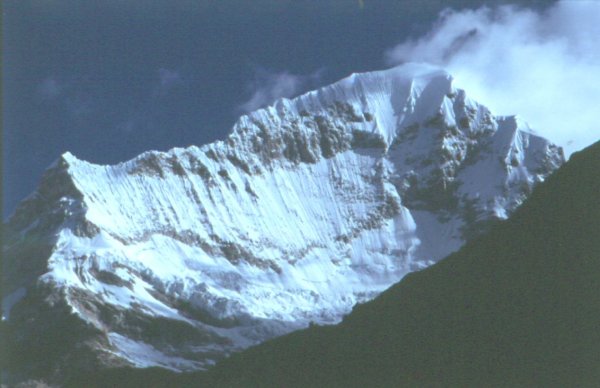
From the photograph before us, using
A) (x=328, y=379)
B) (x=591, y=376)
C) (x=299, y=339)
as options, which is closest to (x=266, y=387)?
(x=328, y=379)

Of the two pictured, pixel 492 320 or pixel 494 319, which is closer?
pixel 494 319

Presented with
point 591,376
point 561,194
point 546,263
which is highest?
point 561,194

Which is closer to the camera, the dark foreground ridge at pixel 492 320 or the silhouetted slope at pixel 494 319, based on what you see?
the dark foreground ridge at pixel 492 320

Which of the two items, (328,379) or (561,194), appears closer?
(328,379)

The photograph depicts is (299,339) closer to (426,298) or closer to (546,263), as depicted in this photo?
(426,298)
